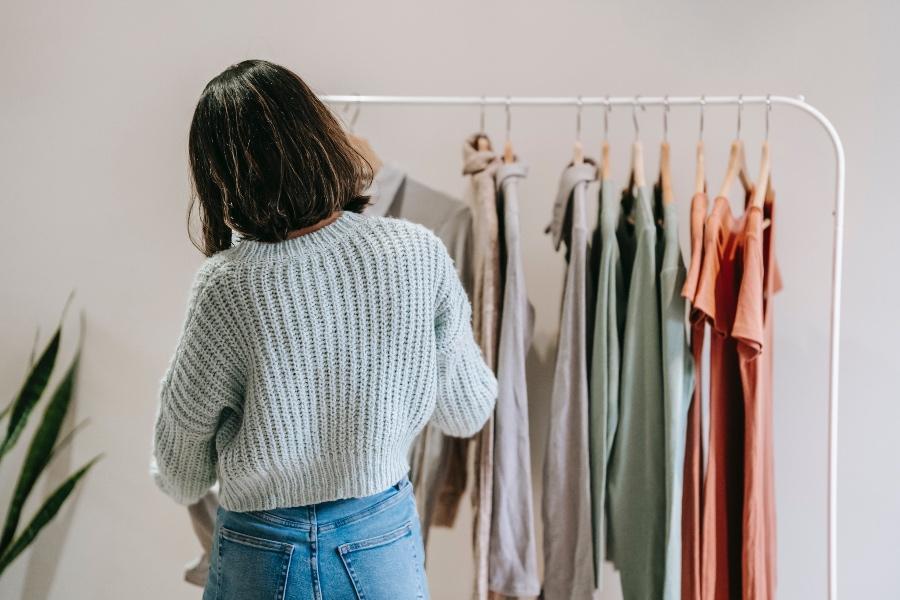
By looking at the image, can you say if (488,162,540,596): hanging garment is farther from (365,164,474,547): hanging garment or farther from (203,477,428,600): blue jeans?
(203,477,428,600): blue jeans

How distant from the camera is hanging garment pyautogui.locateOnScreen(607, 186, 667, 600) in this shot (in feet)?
4.89

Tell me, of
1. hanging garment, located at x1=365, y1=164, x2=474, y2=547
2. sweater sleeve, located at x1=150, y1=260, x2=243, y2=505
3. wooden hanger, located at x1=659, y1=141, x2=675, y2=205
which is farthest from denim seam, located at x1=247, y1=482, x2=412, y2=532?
wooden hanger, located at x1=659, y1=141, x2=675, y2=205

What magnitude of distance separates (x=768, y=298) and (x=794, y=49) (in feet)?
2.45

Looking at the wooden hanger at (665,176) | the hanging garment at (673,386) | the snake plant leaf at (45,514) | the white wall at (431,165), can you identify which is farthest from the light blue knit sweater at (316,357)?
the snake plant leaf at (45,514)

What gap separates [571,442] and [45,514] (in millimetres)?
1388

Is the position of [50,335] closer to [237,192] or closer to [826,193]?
[237,192]

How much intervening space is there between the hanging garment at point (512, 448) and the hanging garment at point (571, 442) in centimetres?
4

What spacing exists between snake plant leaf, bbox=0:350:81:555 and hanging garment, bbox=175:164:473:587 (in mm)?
591

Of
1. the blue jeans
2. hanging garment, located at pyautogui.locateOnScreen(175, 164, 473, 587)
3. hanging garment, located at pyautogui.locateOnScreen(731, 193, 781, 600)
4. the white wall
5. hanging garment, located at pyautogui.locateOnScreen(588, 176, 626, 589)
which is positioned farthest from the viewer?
the white wall

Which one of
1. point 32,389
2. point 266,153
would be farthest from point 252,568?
point 32,389

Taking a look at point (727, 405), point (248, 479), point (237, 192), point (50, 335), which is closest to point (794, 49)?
point (727, 405)

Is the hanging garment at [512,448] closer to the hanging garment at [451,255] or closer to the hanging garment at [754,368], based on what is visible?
the hanging garment at [451,255]

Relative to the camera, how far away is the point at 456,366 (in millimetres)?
1203

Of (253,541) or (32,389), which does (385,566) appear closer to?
(253,541)
